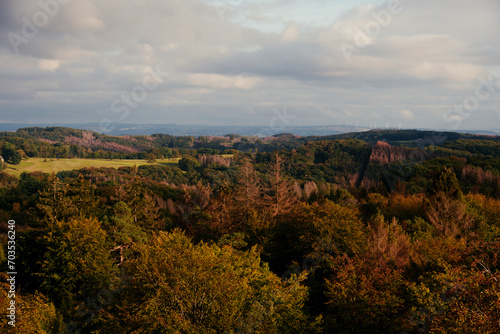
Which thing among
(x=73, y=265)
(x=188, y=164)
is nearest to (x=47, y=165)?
(x=188, y=164)

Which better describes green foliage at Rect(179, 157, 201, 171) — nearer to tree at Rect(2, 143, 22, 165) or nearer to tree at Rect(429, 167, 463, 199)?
tree at Rect(2, 143, 22, 165)

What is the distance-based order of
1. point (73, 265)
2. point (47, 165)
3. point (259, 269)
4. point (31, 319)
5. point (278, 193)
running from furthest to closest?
point (47, 165)
point (278, 193)
point (73, 265)
point (259, 269)
point (31, 319)

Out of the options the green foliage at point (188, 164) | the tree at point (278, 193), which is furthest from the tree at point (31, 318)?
the green foliage at point (188, 164)

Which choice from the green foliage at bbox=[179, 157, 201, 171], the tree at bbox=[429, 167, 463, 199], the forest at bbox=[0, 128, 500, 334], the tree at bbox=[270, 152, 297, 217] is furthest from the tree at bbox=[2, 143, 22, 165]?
the tree at bbox=[429, 167, 463, 199]

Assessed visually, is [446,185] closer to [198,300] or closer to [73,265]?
[198,300]

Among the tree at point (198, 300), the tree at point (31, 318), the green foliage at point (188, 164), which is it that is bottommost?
the green foliage at point (188, 164)

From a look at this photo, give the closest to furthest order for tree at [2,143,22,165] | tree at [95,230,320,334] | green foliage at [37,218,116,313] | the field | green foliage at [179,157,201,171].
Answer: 1. tree at [95,230,320,334]
2. green foliage at [37,218,116,313]
3. the field
4. tree at [2,143,22,165]
5. green foliage at [179,157,201,171]

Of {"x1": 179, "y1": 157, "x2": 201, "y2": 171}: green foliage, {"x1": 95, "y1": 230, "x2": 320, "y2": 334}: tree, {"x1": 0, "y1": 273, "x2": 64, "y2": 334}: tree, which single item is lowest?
{"x1": 179, "y1": 157, "x2": 201, "y2": 171}: green foliage

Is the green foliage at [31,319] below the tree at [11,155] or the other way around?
below

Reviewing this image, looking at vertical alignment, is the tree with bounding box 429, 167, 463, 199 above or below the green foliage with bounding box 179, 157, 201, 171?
above

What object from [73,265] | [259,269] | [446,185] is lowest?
[73,265]

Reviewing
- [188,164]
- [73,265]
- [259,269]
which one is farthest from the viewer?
[188,164]

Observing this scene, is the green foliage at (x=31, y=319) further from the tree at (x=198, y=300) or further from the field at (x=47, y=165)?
the field at (x=47, y=165)

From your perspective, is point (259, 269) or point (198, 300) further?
point (259, 269)
